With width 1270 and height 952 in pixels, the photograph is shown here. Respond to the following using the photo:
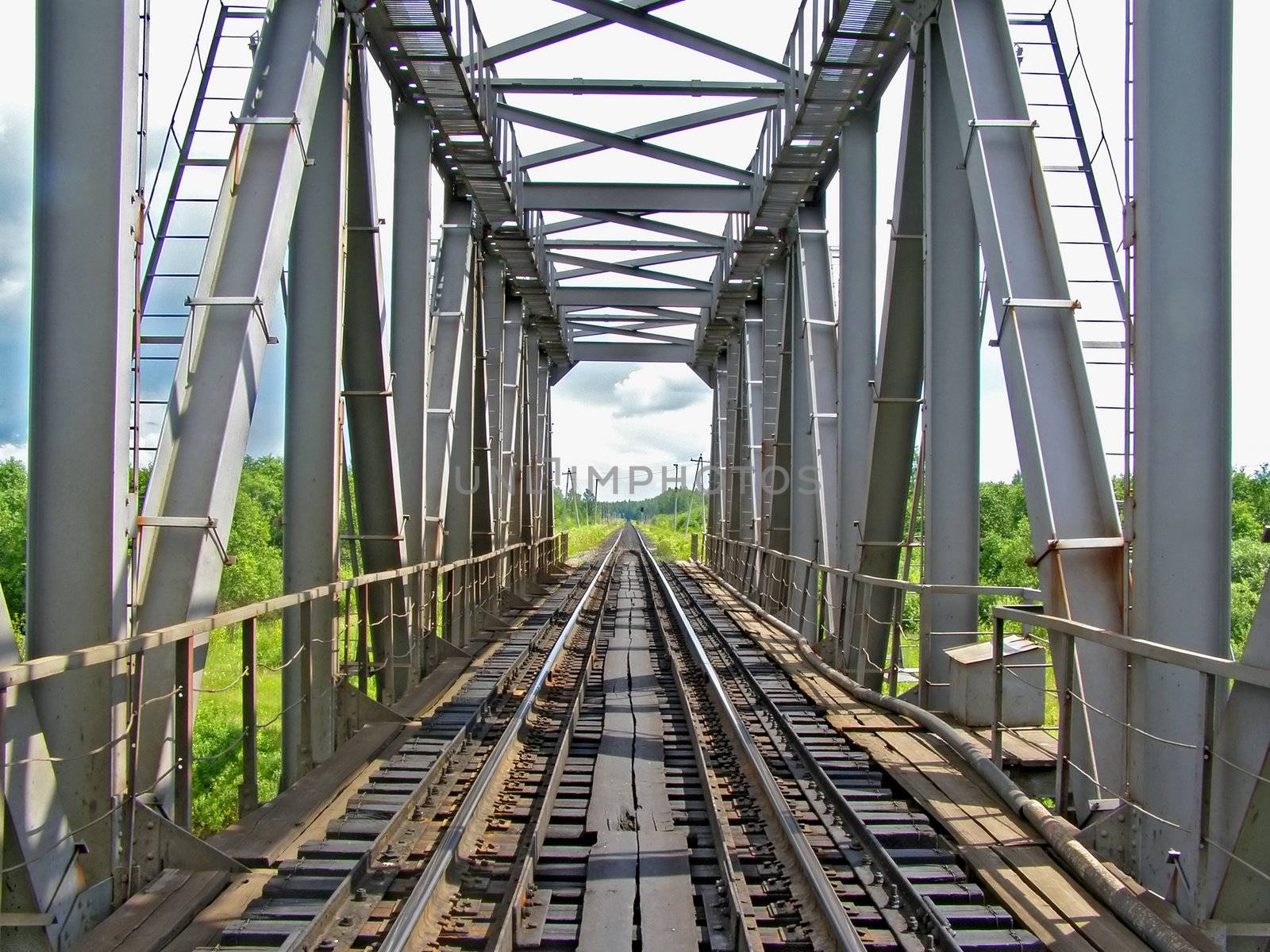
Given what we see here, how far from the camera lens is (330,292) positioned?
7867mm

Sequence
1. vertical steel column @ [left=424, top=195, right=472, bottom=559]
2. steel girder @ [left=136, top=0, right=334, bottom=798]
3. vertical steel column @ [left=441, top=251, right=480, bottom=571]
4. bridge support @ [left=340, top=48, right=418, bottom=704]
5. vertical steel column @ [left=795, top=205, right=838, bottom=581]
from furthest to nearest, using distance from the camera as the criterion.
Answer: vertical steel column @ [left=441, top=251, right=480, bottom=571] < vertical steel column @ [left=795, top=205, right=838, bottom=581] < vertical steel column @ [left=424, top=195, right=472, bottom=559] < bridge support @ [left=340, top=48, right=418, bottom=704] < steel girder @ [left=136, top=0, right=334, bottom=798]

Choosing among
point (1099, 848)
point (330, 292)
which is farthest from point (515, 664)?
point (1099, 848)

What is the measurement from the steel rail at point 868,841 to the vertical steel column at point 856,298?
11.3 ft

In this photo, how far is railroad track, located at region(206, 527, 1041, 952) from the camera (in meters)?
4.01

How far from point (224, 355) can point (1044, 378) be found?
4.37 m

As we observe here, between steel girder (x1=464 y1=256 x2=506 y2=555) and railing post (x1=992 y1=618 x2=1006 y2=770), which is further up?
steel girder (x1=464 y1=256 x2=506 y2=555)

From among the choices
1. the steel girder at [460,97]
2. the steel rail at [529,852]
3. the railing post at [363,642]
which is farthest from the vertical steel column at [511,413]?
the steel rail at [529,852]

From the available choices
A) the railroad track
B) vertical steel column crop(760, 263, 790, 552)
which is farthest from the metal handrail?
vertical steel column crop(760, 263, 790, 552)

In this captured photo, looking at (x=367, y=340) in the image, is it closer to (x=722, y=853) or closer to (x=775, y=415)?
(x=722, y=853)

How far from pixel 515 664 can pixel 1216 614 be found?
7.09 metres

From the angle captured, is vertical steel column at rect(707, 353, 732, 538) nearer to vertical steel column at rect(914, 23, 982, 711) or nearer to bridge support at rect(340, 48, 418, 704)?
bridge support at rect(340, 48, 418, 704)

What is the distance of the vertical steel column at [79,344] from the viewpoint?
4199 mm

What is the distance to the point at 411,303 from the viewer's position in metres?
11.0

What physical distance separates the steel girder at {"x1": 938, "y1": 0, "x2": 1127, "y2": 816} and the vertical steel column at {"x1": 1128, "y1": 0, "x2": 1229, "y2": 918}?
1.01 ft
